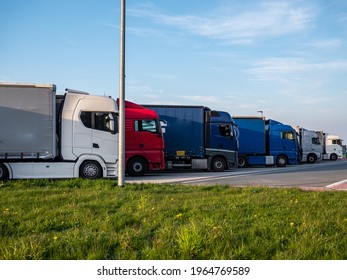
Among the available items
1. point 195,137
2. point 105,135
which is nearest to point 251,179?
point 195,137

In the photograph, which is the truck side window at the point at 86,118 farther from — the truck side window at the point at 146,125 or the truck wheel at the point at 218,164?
the truck wheel at the point at 218,164

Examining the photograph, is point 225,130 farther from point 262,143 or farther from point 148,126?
point 262,143

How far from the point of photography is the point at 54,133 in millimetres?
13031

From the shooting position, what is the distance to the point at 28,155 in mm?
12742

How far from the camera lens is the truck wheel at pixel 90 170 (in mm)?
13422

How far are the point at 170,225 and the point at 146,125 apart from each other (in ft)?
37.6

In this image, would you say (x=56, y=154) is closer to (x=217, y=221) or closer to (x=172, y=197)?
(x=172, y=197)

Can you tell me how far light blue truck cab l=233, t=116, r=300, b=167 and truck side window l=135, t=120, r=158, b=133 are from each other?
9482 millimetres

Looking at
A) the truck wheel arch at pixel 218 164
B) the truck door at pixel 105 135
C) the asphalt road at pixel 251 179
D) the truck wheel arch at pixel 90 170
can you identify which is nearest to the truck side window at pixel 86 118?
the truck door at pixel 105 135

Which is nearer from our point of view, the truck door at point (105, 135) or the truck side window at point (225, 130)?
the truck door at point (105, 135)

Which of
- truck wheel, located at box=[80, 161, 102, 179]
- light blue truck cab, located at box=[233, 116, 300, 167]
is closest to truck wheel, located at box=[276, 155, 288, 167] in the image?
light blue truck cab, located at box=[233, 116, 300, 167]

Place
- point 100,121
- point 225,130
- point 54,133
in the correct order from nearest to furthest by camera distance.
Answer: point 54,133 → point 100,121 → point 225,130

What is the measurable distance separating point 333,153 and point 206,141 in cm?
2486

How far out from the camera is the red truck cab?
54.6 feet
